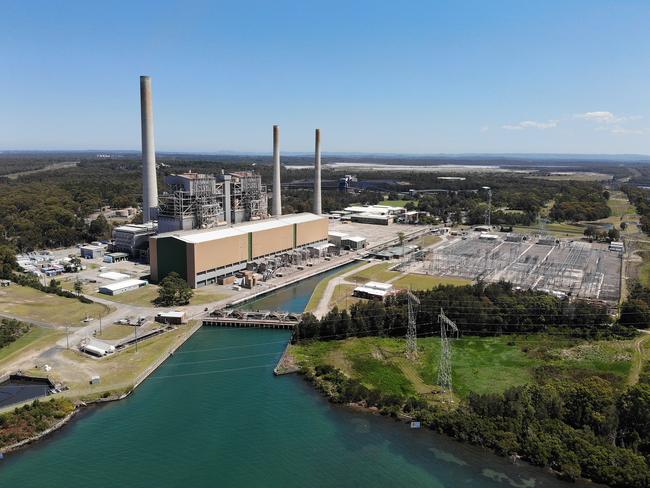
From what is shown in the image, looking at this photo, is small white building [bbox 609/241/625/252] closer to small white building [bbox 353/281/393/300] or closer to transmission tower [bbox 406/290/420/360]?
small white building [bbox 353/281/393/300]

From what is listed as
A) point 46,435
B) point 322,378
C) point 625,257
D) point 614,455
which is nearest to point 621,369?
point 614,455

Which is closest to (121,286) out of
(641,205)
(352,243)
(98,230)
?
(98,230)

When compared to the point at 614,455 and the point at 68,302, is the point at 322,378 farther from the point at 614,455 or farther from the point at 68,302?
the point at 68,302

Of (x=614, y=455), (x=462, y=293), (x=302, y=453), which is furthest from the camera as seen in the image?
(x=462, y=293)

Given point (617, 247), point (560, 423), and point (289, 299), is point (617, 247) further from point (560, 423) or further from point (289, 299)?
point (560, 423)

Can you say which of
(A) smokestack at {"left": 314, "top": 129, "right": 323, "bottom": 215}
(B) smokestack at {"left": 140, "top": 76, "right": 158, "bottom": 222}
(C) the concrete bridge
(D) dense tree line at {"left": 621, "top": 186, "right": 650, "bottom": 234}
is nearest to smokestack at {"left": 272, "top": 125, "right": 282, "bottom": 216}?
(A) smokestack at {"left": 314, "top": 129, "right": 323, "bottom": 215}

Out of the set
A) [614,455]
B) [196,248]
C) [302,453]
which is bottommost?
[302,453]
